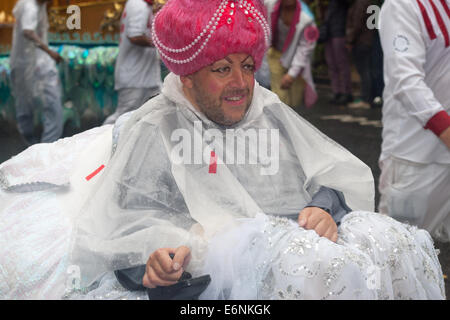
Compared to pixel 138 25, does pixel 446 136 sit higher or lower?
lower

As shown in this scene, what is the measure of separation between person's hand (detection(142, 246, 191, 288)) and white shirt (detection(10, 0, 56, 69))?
15.4ft

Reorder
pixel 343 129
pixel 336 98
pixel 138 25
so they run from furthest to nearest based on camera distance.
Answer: pixel 336 98
pixel 343 129
pixel 138 25

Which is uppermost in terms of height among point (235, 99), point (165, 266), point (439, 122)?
point (235, 99)

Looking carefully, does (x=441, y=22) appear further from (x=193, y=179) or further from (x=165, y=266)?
(x=165, y=266)

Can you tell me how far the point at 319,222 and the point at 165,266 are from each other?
46 centimetres

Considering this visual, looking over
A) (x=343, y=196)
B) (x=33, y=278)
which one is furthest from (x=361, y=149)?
(x=33, y=278)

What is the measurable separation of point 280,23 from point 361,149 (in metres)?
1.83

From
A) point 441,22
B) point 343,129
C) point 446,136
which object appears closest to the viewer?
point 446,136

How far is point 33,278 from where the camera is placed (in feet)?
6.33

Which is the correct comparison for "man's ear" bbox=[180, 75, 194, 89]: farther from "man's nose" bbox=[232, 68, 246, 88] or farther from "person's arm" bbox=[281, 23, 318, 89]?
"person's arm" bbox=[281, 23, 318, 89]

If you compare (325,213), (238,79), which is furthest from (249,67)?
(325,213)

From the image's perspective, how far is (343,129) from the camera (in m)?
7.53
